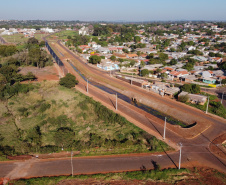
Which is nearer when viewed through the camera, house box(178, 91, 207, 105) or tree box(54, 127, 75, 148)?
tree box(54, 127, 75, 148)

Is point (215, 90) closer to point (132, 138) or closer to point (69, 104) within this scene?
point (132, 138)

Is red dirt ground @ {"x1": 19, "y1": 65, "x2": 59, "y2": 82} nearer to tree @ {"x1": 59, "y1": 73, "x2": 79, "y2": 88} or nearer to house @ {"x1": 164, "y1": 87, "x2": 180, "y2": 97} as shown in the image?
tree @ {"x1": 59, "y1": 73, "x2": 79, "y2": 88}

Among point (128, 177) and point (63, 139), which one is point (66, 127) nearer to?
point (63, 139)

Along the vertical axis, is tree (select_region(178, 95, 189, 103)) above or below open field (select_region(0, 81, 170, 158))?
above

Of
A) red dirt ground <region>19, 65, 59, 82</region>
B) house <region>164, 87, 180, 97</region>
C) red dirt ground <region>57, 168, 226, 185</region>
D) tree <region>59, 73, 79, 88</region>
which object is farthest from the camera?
red dirt ground <region>19, 65, 59, 82</region>

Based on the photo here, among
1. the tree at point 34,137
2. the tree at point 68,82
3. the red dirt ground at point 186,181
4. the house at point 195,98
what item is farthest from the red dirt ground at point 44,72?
the red dirt ground at point 186,181

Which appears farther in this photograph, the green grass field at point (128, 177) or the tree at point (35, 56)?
the tree at point (35, 56)

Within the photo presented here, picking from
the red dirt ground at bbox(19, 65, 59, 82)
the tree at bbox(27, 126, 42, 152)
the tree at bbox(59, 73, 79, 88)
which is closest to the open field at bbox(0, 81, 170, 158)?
the tree at bbox(27, 126, 42, 152)

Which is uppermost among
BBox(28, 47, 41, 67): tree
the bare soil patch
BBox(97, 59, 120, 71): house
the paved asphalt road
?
BBox(28, 47, 41, 67): tree

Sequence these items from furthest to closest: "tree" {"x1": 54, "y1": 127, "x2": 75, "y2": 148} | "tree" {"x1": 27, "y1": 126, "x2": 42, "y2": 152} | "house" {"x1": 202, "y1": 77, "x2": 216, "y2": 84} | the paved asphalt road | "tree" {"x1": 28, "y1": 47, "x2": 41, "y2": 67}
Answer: "tree" {"x1": 28, "y1": 47, "x2": 41, "y2": 67}, "house" {"x1": 202, "y1": 77, "x2": 216, "y2": 84}, "tree" {"x1": 27, "y1": 126, "x2": 42, "y2": 152}, "tree" {"x1": 54, "y1": 127, "x2": 75, "y2": 148}, the paved asphalt road

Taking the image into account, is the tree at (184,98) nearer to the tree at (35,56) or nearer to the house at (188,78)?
the house at (188,78)

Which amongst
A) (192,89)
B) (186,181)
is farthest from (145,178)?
(192,89)
